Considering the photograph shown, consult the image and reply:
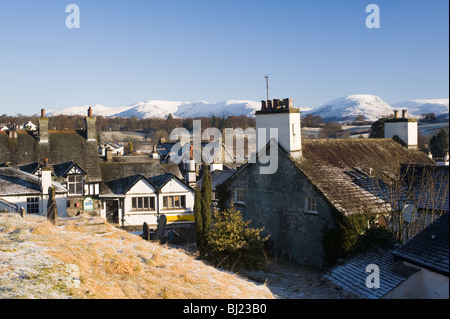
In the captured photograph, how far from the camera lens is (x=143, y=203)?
38.2 m

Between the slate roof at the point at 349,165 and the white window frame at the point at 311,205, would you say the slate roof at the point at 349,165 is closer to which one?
the slate roof at the point at 349,165

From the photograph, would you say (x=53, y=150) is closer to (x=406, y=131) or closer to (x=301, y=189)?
(x=301, y=189)

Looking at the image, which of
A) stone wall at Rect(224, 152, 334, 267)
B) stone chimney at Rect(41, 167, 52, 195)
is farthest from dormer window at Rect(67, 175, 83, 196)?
stone wall at Rect(224, 152, 334, 267)

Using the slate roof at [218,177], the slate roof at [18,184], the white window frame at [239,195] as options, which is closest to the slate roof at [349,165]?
the white window frame at [239,195]

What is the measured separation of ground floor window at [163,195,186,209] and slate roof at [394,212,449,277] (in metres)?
26.4

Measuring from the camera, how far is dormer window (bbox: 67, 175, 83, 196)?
3862 centimetres

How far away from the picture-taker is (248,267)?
1959 cm

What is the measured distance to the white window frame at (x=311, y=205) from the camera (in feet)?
71.9

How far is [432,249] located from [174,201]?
2774 centimetres

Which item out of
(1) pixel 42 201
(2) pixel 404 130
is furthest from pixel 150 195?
(2) pixel 404 130

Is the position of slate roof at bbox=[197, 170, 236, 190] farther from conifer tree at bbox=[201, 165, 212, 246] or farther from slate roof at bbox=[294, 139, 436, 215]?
conifer tree at bbox=[201, 165, 212, 246]

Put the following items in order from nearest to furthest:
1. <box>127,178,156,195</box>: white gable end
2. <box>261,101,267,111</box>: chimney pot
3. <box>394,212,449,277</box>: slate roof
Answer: <box>394,212,449,277</box>: slate roof → <box>261,101,267,111</box>: chimney pot → <box>127,178,156,195</box>: white gable end

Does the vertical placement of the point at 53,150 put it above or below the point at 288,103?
below
